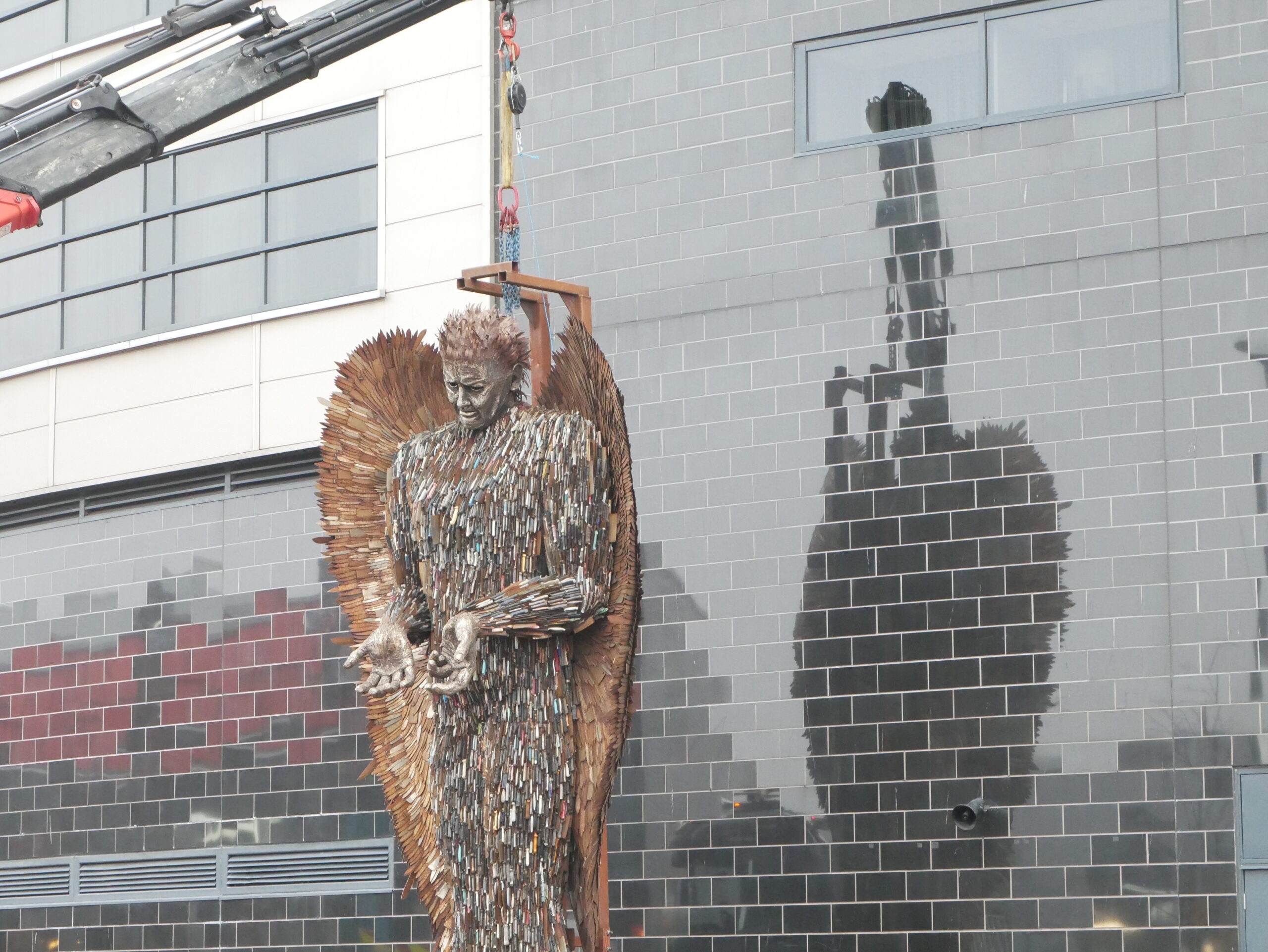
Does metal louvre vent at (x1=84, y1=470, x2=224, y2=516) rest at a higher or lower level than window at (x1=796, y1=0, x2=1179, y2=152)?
lower

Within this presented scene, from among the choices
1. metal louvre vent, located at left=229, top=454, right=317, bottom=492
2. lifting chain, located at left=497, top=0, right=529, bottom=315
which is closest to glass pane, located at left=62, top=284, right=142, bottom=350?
metal louvre vent, located at left=229, top=454, right=317, bottom=492

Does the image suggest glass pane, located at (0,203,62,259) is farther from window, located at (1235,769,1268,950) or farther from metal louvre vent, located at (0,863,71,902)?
window, located at (1235,769,1268,950)

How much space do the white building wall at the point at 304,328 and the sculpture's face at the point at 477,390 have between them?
4.88 metres

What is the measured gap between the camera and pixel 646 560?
11.8m

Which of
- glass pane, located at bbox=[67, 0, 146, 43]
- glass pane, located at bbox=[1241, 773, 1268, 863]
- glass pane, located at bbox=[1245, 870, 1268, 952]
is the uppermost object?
glass pane, located at bbox=[67, 0, 146, 43]

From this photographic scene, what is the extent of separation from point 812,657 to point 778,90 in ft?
10.9

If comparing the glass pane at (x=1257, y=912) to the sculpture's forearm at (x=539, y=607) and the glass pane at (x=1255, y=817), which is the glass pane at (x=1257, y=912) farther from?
the sculpture's forearm at (x=539, y=607)

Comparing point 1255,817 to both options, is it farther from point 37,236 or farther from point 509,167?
point 37,236

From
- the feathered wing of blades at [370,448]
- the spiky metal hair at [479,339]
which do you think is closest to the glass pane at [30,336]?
the feathered wing of blades at [370,448]

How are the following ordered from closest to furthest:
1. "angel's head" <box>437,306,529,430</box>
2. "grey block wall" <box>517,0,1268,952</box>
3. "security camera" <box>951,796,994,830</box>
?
1. "angel's head" <box>437,306,529,430</box>
2. "grey block wall" <box>517,0,1268,952</box>
3. "security camera" <box>951,796,994,830</box>

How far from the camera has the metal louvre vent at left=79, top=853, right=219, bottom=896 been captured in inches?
526

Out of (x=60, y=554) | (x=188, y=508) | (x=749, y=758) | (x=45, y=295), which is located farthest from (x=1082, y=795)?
(x=45, y=295)

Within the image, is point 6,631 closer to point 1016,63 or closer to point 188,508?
point 188,508

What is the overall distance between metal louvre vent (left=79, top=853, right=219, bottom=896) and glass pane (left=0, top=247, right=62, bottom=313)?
13.9ft
